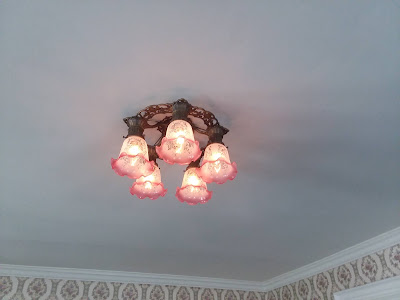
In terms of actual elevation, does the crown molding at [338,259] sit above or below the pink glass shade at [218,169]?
above

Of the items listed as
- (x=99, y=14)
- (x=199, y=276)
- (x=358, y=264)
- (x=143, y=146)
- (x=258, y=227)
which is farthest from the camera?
(x=199, y=276)

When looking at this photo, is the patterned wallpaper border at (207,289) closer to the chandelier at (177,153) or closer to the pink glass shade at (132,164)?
the chandelier at (177,153)

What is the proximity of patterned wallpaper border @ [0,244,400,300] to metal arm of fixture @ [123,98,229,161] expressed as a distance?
1.97 m

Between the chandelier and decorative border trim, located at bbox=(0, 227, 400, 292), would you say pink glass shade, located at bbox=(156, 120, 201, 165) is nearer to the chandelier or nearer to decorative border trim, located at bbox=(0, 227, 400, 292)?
the chandelier

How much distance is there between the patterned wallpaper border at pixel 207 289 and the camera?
2756 mm

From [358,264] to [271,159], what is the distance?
1.73m

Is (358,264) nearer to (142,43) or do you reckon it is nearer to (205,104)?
(205,104)

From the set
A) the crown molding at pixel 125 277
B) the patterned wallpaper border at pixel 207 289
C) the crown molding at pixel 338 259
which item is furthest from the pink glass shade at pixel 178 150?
A: the crown molding at pixel 125 277

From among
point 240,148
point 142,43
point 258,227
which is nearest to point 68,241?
point 258,227

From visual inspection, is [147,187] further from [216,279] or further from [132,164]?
[216,279]

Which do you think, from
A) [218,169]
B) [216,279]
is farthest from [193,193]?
[216,279]

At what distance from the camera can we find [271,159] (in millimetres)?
1734

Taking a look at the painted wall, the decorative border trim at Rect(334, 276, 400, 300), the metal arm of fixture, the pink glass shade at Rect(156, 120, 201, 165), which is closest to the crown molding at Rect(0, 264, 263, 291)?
the painted wall

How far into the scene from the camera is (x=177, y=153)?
117 centimetres
